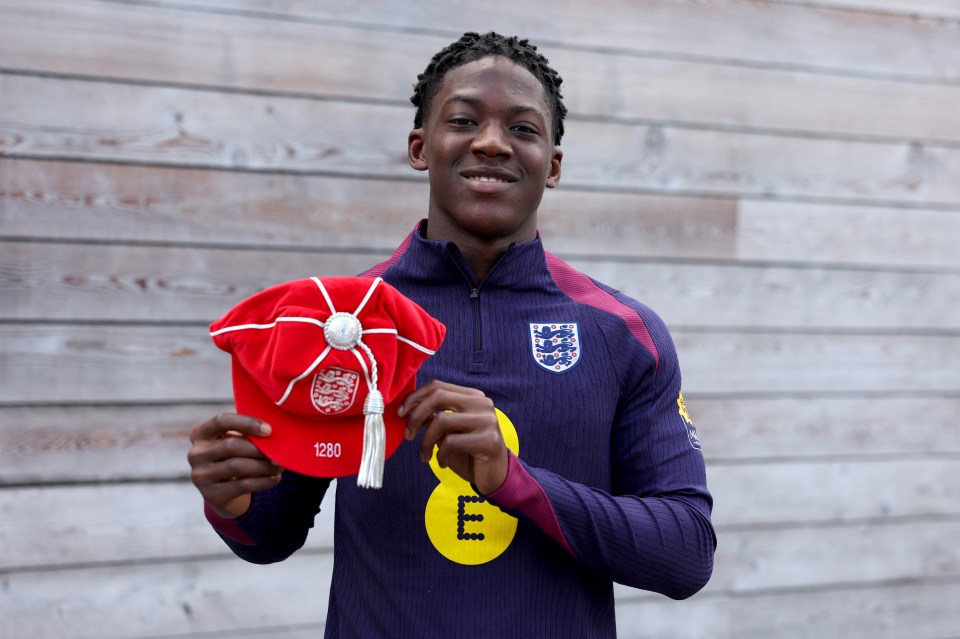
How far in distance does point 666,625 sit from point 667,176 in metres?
1.19

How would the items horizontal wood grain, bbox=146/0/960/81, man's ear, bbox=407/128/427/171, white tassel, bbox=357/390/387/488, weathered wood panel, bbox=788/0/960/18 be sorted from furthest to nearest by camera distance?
weathered wood panel, bbox=788/0/960/18, horizontal wood grain, bbox=146/0/960/81, man's ear, bbox=407/128/427/171, white tassel, bbox=357/390/387/488

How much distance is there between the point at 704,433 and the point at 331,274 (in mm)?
1081

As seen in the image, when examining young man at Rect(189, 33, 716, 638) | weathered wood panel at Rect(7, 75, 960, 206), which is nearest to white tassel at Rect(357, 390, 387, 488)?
young man at Rect(189, 33, 716, 638)

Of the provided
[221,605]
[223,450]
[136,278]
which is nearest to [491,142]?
[223,450]

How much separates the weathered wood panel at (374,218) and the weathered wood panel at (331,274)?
0.04 metres

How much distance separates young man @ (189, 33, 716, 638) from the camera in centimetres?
121

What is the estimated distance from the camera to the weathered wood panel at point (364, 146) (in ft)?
6.97

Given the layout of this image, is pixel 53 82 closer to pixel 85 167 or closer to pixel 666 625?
pixel 85 167

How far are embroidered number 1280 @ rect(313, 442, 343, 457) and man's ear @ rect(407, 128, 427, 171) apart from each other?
1.65 feet

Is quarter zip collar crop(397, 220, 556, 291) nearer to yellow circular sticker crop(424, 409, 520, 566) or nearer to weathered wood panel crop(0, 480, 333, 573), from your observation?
yellow circular sticker crop(424, 409, 520, 566)

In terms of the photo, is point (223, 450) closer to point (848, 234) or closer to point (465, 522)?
point (465, 522)

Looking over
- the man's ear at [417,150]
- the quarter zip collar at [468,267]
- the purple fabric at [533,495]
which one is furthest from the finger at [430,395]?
the man's ear at [417,150]

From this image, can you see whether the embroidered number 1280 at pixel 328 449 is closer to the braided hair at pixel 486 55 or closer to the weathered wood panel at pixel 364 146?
the braided hair at pixel 486 55

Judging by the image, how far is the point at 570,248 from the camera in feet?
8.11
